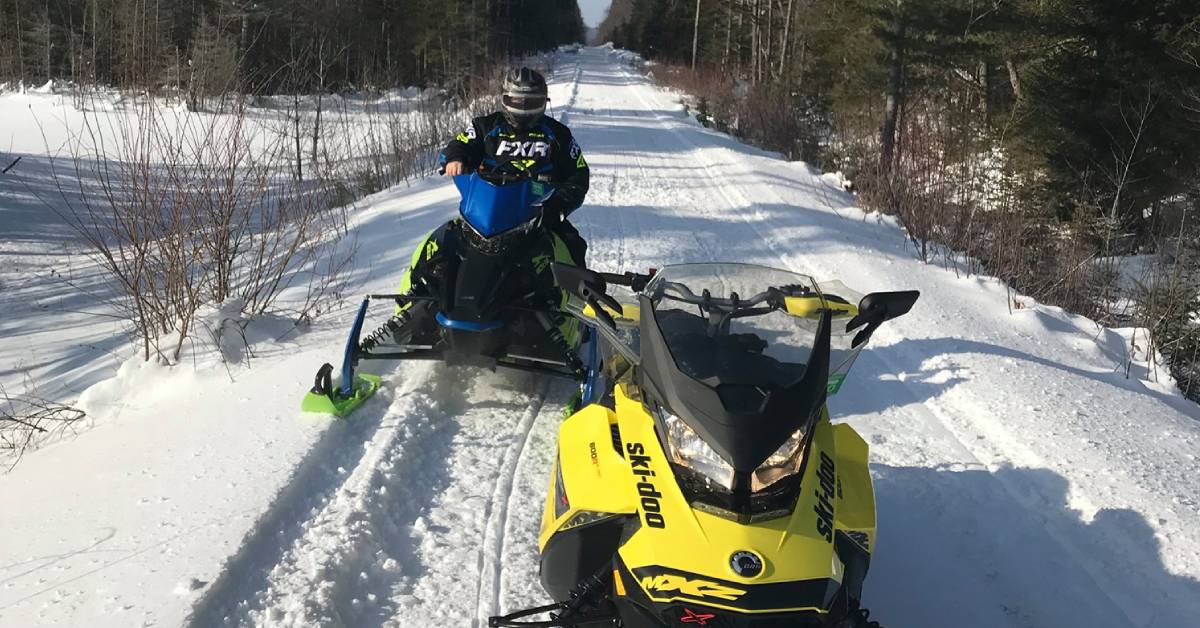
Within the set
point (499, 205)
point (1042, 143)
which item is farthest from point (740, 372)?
point (1042, 143)

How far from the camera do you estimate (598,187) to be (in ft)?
37.5

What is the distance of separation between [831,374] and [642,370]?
0.68m

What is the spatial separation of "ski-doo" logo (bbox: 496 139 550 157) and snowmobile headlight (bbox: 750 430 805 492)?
11.1 feet

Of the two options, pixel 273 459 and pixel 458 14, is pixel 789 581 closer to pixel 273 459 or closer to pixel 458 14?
pixel 273 459

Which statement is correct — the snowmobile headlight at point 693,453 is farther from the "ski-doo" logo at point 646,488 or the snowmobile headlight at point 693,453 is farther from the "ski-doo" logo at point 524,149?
the "ski-doo" logo at point 524,149

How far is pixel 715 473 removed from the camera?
2.45m

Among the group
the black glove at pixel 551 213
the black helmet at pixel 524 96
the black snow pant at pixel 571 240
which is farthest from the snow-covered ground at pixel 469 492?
the black helmet at pixel 524 96

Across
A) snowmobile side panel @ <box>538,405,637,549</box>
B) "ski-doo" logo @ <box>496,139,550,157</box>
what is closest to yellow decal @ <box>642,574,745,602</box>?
snowmobile side panel @ <box>538,405,637,549</box>

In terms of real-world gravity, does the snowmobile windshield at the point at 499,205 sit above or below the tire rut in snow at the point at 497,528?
above

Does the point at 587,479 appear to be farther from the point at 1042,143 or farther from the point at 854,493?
the point at 1042,143

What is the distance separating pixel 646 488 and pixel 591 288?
2.87 ft

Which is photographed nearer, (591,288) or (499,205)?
(591,288)

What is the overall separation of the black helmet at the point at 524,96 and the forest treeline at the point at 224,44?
6.17ft

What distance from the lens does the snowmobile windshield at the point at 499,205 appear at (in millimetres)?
4691
